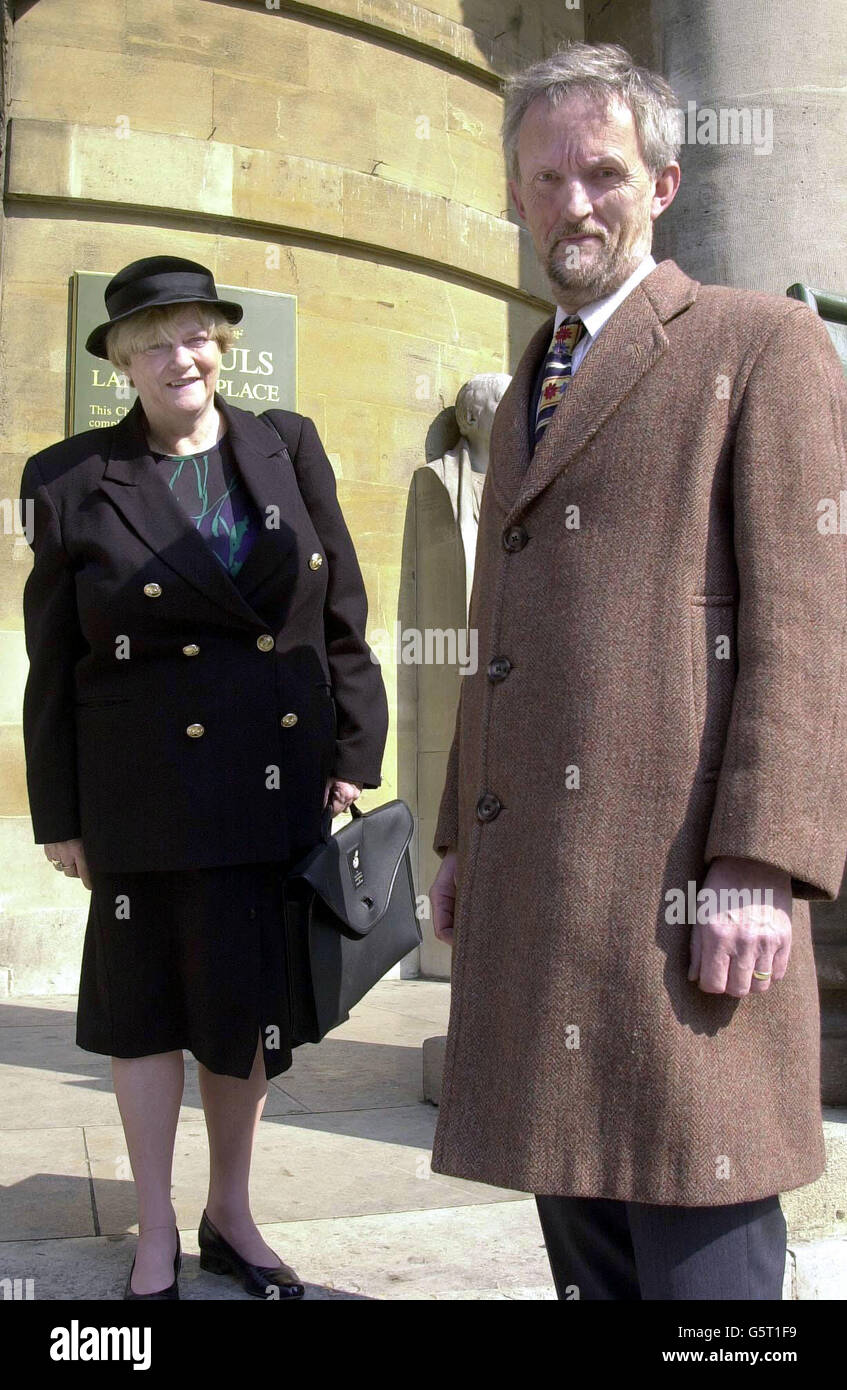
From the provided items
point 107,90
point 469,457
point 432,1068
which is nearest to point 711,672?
point 432,1068

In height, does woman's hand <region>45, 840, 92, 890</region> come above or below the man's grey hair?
below

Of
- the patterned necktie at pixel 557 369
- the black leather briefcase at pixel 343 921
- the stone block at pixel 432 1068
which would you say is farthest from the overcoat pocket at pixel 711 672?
the stone block at pixel 432 1068

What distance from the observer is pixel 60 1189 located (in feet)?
11.3

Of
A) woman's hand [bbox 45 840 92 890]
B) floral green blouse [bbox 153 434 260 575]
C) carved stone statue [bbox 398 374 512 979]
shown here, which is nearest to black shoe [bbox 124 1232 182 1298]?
woman's hand [bbox 45 840 92 890]

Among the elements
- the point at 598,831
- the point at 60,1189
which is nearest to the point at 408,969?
the point at 60,1189

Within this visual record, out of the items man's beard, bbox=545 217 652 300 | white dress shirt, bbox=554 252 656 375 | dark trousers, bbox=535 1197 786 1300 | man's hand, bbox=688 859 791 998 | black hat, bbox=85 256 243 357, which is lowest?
dark trousers, bbox=535 1197 786 1300

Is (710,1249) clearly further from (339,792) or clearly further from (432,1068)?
(432,1068)

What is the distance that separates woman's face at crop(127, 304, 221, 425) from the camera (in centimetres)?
292

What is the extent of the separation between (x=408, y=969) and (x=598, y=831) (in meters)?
6.11

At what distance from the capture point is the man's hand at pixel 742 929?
1.67m

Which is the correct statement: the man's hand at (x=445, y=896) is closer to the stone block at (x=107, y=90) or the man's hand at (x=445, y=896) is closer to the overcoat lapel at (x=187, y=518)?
the overcoat lapel at (x=187, y=518)

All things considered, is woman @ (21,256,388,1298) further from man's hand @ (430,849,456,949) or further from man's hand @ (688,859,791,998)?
man's hand @ (688,859,791,998)
